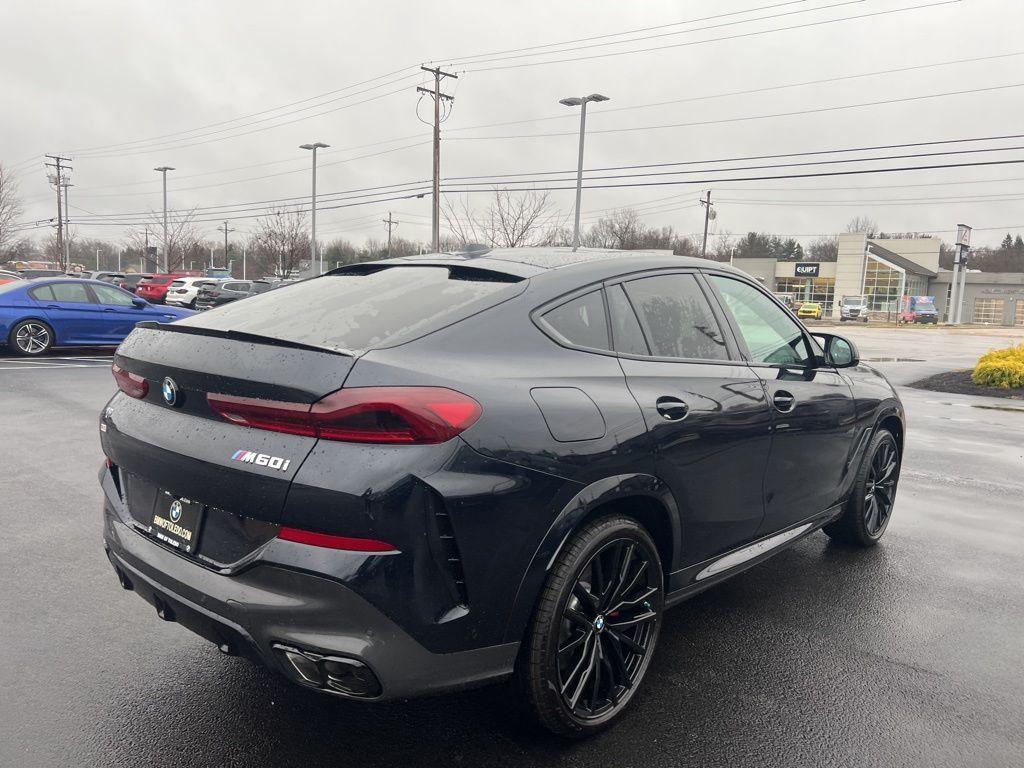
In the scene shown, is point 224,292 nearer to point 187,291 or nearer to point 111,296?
point 187,291

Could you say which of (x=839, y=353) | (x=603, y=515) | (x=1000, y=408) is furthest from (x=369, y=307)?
(x=1000, y=408)

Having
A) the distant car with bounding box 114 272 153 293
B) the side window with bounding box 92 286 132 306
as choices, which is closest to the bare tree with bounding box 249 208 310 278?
the distant car with bounding box 114 272 153 293

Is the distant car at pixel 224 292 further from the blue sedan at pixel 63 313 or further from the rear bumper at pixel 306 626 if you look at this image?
the rear bumper at pixel 306 626

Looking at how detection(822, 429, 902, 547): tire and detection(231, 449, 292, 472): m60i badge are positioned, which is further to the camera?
detection(822, 429, 902, 547): tire

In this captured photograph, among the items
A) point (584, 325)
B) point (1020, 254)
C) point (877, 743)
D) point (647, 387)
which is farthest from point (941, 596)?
point (1020, 254)

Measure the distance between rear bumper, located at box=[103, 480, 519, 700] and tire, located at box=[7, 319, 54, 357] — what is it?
13.9 metres

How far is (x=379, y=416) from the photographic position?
88.6 inches

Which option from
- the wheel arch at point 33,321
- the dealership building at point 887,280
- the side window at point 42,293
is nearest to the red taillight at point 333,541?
the wheel arch at point 33,321

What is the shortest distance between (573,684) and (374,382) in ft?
4.35

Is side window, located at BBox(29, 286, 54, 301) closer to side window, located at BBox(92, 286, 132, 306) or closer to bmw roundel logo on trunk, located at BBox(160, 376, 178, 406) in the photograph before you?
side window, located at BBox(92, 286, 132, 306)

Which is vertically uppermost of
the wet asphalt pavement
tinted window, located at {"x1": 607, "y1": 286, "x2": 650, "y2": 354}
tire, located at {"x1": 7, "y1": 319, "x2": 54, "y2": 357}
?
tinted window, located at {"x1": 607, "y1": 286, "x2": 650, "y2": 354}

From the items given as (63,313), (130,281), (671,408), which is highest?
(671,408)

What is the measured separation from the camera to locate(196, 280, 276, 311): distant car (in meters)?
30.5

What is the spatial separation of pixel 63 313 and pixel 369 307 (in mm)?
14091
